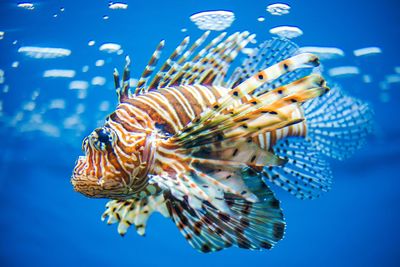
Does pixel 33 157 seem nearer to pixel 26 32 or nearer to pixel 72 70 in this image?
pixel 72 70

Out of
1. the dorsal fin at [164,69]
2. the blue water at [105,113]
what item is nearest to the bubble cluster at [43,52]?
the blue water at [105,113]

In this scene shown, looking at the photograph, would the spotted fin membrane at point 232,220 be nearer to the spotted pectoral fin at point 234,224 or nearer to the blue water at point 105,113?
the spotted pectoral fin at point 234,224

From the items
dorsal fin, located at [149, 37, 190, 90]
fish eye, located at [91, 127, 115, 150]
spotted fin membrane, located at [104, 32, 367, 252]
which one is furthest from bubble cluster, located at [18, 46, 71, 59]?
fish eye, located at [91, 127, 115, 150]

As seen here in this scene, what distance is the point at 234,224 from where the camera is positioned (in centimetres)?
246

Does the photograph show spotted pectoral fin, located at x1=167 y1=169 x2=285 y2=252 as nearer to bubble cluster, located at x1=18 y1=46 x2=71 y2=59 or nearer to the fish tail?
the fish tail

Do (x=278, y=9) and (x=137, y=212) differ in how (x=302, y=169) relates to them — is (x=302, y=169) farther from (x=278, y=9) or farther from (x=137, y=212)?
(x=278, y=9)

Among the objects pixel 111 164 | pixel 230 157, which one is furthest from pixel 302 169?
pixel 111 164

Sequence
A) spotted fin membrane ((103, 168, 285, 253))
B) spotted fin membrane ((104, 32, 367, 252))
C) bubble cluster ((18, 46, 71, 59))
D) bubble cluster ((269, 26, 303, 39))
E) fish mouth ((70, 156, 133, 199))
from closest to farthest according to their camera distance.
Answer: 1. spotted fin membrane ((104, 32, 367, 252))
2. fish mouth ((70, 156, 133, 199))
3. spotted fin membrane ((103, 168, 285, 253))
4. bubble cluster ((269, 26, 303, 39))
5. bubble cluster ((18, 46, 71, 59))

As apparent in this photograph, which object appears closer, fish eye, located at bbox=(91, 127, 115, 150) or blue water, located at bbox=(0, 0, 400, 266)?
fish eye, located at bbox=(91, 127, 115, 150)

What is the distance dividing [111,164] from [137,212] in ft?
1.58

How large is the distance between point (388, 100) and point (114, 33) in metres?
7.90

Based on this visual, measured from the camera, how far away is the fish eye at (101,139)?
2.32m

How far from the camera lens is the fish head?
7.54 ft

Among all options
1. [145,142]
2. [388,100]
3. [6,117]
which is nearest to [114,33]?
[145,142]
